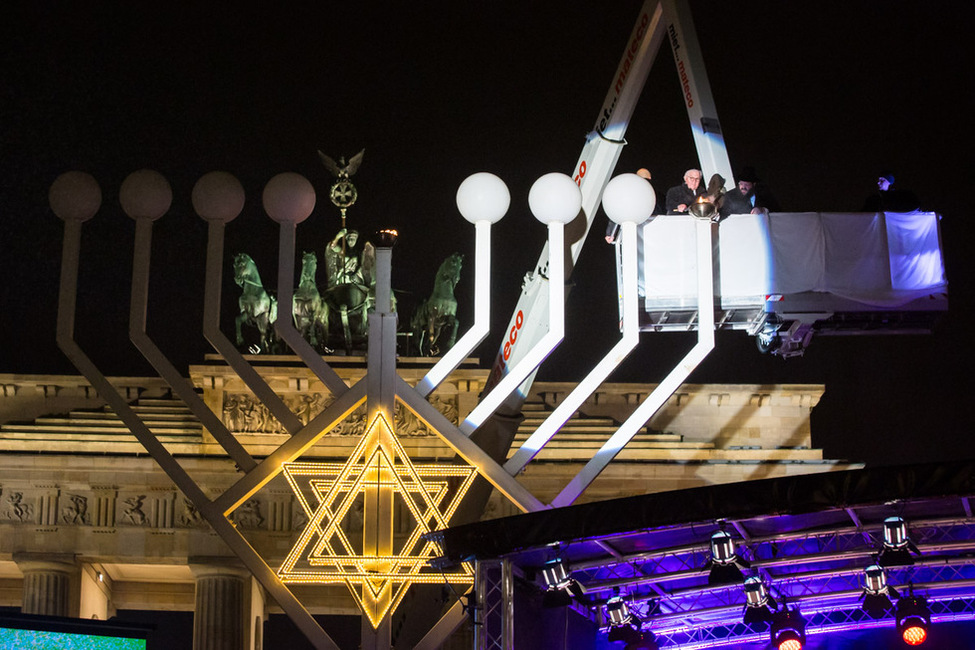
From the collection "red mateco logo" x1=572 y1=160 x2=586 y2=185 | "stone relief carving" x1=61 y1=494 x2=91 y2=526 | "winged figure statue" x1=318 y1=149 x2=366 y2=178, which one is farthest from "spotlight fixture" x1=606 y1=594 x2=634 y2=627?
"winged figure statue" x1=318 y1=149 x2=366 y2=178

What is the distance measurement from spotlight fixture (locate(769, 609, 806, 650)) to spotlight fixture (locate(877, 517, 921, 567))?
89cm

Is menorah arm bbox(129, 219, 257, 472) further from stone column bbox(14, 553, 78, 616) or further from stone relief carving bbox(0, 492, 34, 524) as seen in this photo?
stone relief carving bbox(0, 492, 34, 524)

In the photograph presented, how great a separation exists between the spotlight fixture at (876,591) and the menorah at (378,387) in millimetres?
1743

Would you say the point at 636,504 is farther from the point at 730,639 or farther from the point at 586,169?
the point at 586,169

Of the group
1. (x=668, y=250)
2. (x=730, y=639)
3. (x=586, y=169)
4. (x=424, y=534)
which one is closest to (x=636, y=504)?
(x=424, y=534)

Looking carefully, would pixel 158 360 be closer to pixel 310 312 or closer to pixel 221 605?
pixel 221 605

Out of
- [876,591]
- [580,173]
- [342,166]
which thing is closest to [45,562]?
[342,166]

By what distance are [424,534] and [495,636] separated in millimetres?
785

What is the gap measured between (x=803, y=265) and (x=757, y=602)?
3192 millimetres

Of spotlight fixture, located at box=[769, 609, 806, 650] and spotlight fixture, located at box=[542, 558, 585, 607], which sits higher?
spotlight fixture, located at box=[542, 558, 585, 607]

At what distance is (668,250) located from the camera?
1067cm

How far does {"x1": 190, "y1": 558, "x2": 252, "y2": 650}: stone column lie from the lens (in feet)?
58.9

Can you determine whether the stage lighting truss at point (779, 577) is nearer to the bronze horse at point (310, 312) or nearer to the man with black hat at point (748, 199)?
the man with black hat at point (748, 199)

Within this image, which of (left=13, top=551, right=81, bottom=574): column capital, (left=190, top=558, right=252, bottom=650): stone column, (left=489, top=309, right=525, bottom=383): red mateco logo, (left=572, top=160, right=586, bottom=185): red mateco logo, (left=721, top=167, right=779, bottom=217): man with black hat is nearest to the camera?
(left=721, top=167, right=779, bottom=217): man with black hat
